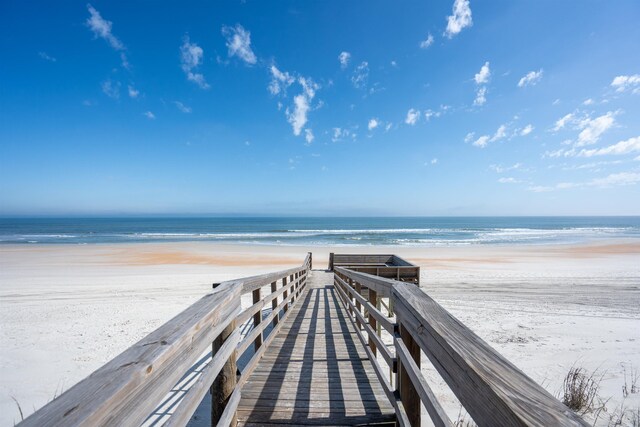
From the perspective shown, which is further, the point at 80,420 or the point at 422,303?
the point at 422,303

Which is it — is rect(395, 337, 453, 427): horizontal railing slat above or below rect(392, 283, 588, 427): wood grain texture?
below

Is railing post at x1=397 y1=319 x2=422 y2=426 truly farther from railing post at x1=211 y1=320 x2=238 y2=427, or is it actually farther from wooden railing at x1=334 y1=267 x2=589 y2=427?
railing post at x1=211 y1=320 x2=238 y2=427

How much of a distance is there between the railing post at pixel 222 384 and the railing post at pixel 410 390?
1.28m

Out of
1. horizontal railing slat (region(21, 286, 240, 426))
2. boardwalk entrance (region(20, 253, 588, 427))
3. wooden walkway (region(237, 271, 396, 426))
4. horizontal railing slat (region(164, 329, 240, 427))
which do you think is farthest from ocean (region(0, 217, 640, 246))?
horizontal railing slat (region(21, 286, 240, 426))

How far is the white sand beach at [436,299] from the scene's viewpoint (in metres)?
4.91

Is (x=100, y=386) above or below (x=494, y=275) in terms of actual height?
above

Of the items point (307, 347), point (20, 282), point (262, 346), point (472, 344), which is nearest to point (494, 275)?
point (307, 347)

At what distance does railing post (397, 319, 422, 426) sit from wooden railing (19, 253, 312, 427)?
1.24 metres

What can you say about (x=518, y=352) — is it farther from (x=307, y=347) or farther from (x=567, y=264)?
(x=567, y=264)

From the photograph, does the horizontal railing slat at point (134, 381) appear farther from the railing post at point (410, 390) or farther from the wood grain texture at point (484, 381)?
the railing post at point (410, 390)

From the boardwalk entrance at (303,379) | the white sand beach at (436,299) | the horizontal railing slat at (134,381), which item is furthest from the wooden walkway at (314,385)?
the white sand beach at (436,299)

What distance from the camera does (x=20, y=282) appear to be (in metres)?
13.2

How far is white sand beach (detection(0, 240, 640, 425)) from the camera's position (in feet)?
16.1

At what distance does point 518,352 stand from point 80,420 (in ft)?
23.3
